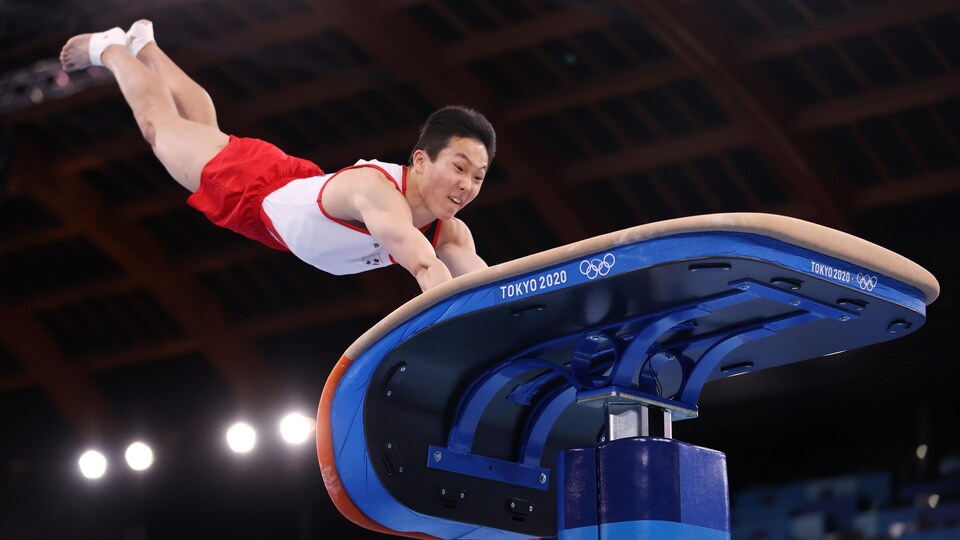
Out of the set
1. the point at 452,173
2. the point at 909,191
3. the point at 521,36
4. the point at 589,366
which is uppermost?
the point at 521,36

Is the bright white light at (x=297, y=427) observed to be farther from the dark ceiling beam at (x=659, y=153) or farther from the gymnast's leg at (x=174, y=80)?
the gymnast's leg at (x=174, y=80)

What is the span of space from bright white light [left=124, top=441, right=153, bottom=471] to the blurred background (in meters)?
0.35

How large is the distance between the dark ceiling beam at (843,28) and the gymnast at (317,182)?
844 centimetres

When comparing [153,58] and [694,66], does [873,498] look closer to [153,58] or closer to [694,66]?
[694,66]

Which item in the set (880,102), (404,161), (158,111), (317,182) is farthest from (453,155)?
(404,161)

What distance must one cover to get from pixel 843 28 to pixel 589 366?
10149mm

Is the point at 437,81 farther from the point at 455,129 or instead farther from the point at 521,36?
the point at 455,129

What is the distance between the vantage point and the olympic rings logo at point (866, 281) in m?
2.22

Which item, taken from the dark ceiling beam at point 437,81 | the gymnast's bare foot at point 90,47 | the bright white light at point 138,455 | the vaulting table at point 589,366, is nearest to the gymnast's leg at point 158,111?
the gymnast's bare foot at point 90,47

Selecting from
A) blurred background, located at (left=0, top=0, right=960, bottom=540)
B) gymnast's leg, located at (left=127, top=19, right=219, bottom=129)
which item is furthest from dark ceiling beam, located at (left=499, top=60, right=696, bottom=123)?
gymnast's leg, located at (left=127, top=19, right=219, bottom=129)

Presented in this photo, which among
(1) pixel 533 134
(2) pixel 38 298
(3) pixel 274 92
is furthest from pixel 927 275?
(2) pixel 38 298

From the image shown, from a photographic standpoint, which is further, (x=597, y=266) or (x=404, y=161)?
(x=404, y=161)

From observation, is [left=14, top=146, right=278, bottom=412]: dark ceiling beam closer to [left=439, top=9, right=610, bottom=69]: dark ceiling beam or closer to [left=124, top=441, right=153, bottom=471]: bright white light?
[left=124, top=441, right=153, bottom=471]: bright white light

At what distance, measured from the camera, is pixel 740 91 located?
485 inches
